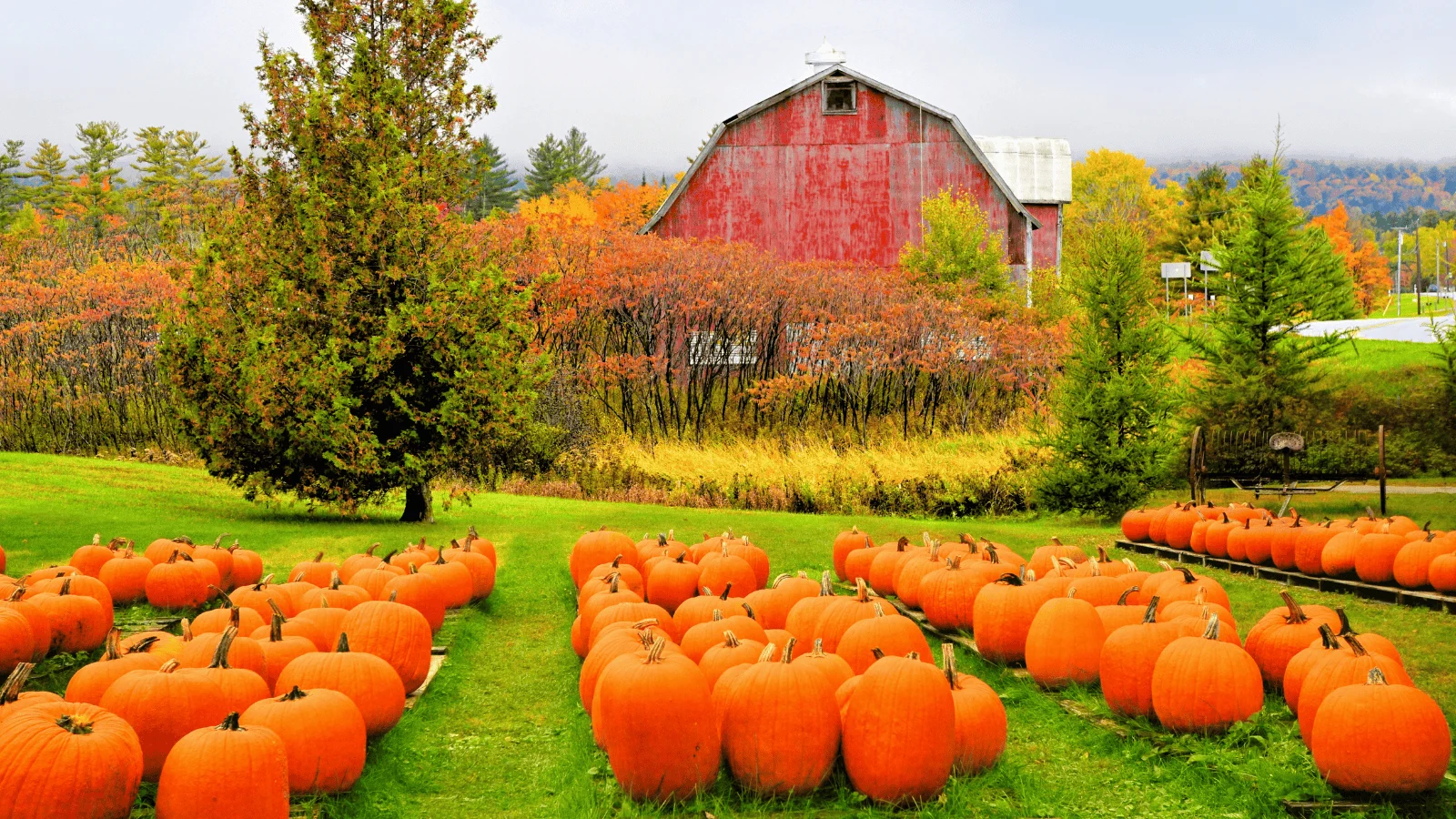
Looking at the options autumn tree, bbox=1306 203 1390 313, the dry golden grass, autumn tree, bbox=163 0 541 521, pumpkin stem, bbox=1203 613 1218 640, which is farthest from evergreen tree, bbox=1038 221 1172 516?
autumn tree, bbox=1306 203 1390 313

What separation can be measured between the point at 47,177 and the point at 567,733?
258 feet

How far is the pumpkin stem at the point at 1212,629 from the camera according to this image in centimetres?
559

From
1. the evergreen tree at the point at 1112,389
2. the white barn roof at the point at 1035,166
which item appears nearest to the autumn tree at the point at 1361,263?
the white barn roof at the point at 1035,166

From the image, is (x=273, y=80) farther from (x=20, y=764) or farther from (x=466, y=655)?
(x=20, y=764)

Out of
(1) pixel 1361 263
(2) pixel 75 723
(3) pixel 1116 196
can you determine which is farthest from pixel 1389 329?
(1) pixel 1361 263

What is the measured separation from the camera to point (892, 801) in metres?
4.61

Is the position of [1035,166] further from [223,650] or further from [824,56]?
[223,650]

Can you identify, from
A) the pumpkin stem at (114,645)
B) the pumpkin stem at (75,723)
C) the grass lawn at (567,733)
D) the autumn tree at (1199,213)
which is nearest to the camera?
the pumpkin stem at (75,723)

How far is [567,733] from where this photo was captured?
5715 millimetres

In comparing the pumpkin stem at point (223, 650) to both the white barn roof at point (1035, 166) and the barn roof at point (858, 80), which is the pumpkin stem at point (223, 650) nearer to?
the barn roof at point (858, 80)

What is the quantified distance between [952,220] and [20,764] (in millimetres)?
25448

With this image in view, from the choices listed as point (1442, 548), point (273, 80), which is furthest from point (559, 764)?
point (273, 80)

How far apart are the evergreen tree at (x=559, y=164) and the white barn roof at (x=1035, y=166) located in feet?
171

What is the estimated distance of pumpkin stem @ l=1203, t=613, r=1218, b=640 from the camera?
5.59 m
